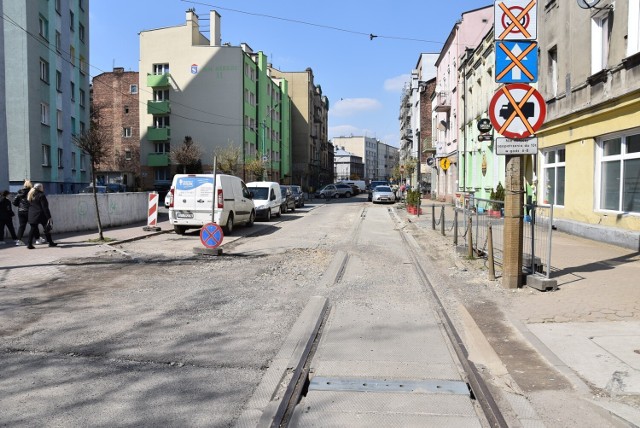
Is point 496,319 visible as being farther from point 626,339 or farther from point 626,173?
point 626,173

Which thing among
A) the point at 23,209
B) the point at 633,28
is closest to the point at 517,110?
the point at 633,28

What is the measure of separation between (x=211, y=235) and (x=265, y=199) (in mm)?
12185

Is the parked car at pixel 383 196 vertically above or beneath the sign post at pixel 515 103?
beneath

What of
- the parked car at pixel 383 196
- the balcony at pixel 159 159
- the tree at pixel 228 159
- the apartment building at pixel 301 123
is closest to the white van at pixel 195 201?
the parked car at pixel 383 196

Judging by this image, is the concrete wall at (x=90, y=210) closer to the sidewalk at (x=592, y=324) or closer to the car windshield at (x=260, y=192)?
the car windshield at (x=260, y=192)

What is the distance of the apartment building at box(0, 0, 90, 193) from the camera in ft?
89.6

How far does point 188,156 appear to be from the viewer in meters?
44.8

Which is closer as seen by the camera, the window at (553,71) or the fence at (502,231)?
the fence at (502,231)

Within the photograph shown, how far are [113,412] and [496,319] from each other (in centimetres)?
470

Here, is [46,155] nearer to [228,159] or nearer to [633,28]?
[228,159]

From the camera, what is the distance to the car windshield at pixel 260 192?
23983 millimetres

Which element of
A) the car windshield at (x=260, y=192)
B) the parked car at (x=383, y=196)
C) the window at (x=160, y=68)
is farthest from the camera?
the window at (x=160, y=68)

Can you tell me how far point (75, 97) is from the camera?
3531 centimetres

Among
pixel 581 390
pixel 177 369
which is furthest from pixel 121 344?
pixel 581 390
